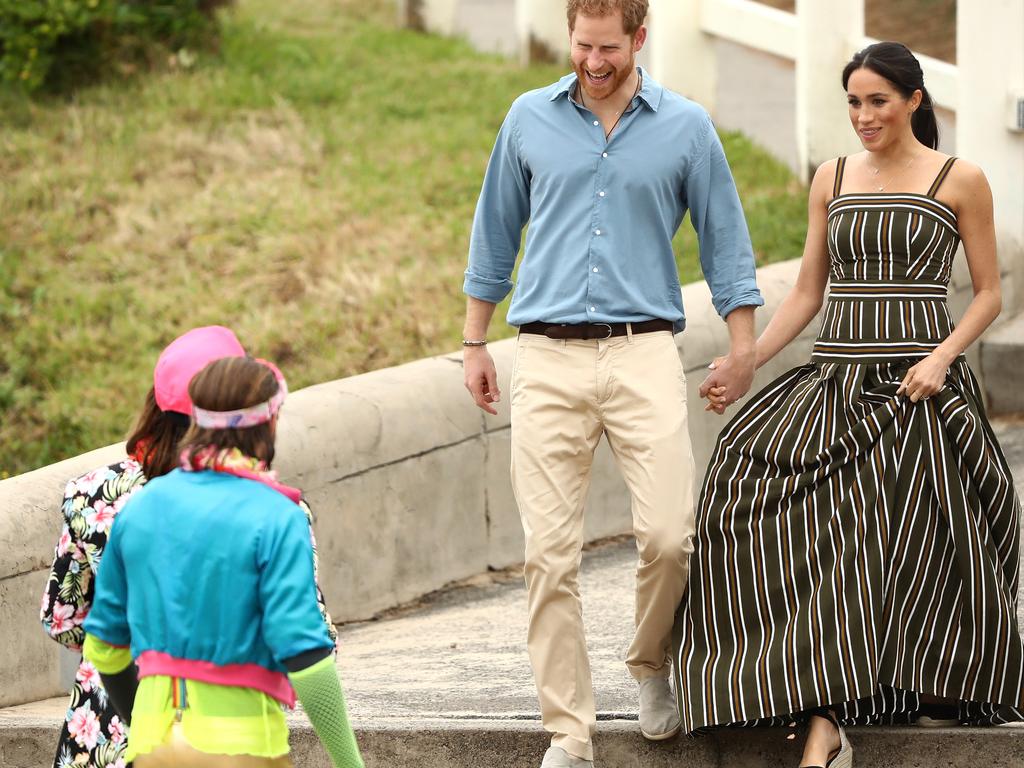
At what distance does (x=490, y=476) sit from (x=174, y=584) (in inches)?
158

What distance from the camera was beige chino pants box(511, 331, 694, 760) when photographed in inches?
165

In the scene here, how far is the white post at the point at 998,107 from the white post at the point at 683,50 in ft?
10.8

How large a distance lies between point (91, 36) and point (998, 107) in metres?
6.76

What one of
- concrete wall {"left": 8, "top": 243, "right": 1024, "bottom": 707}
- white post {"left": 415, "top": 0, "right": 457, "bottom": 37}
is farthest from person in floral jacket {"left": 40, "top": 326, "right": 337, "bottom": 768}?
white post {"left": 415, "top": 0, "right": 457, "bottom": 37}

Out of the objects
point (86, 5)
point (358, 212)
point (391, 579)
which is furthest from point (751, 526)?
point (86, 5)

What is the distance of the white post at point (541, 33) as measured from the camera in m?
14.1

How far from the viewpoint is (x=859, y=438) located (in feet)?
14.0

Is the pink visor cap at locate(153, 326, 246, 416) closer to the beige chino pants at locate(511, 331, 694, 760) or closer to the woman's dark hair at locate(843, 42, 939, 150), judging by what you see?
the beige chino pants at locate(511, 331, 694, 760)

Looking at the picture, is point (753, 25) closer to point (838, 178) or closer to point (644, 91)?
point (838, 178)

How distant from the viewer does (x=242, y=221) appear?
10.6m

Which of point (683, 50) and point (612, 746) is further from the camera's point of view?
point (683, 50)

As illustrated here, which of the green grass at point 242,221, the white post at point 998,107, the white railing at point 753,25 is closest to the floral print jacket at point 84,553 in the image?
the green grass at point 242,221

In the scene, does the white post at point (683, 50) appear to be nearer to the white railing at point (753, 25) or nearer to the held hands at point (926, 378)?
the white railing at point (753, 25)

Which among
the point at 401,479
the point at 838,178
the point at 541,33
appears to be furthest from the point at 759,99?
the point at 838,178
